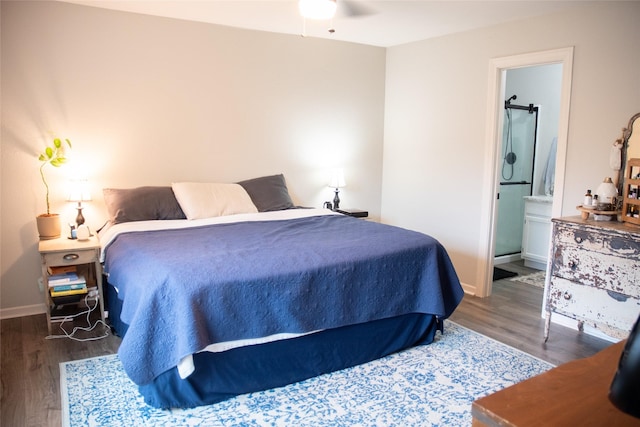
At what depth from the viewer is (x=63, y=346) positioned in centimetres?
293

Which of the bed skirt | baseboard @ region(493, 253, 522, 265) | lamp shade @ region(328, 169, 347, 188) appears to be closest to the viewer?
the bed skirt

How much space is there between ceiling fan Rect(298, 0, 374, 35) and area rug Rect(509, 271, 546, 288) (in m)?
2.96

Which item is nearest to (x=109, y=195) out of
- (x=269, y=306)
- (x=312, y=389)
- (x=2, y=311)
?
(x=2, y=311)

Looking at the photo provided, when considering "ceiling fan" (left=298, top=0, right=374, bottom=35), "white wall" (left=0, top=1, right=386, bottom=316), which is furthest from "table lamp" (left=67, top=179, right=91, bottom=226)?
"ceiling fan" (left=298, top=0, right=374, bottom=35)

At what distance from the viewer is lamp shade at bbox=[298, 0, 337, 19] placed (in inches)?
119

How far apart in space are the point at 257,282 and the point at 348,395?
790 millimetres

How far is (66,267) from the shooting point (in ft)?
11.3

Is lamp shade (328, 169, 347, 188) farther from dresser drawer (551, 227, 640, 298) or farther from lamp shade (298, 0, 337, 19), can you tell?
dresser drawer (551, 227, 640, 298)

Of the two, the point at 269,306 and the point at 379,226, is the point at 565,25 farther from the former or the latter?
the point at 269,306

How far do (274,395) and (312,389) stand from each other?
0.70 feet

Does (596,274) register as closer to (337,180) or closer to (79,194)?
(337,180)

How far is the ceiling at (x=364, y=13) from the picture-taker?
10.8 ft

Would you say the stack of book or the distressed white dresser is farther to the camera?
the stack of book

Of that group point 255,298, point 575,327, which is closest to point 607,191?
point 575,327
